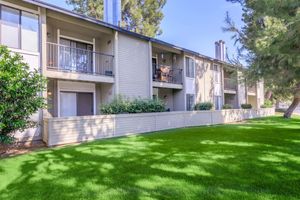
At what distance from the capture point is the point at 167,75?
20422 millimetres

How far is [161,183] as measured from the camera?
197 inches

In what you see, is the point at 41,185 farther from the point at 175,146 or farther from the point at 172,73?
the point at 172,73

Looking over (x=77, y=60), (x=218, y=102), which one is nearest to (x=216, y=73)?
(x=218, y=102)

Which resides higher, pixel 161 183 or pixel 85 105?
pixel 85 105

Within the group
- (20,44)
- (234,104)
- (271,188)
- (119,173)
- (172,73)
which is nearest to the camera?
(271,188)

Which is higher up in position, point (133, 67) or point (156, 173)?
point (133, 67)

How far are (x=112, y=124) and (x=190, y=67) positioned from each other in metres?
12.5

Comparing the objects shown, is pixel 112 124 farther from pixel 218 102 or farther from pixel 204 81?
pixel 218 102

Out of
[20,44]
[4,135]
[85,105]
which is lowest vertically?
[4,135]

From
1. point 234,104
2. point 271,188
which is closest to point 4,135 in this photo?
point 271,188

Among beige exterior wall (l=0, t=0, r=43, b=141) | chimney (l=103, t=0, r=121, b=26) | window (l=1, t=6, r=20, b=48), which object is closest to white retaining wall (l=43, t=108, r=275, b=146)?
beige exterior wall (l=0, t=0, r=43, b=141)

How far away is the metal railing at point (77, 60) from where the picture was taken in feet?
43.7

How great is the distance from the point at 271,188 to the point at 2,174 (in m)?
6.11

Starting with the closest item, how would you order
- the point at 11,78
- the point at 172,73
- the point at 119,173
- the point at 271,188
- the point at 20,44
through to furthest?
the point at 271,188 → the point at 119,173 → the point at 11,78 → the point at 20,44 → the point at 172,73
